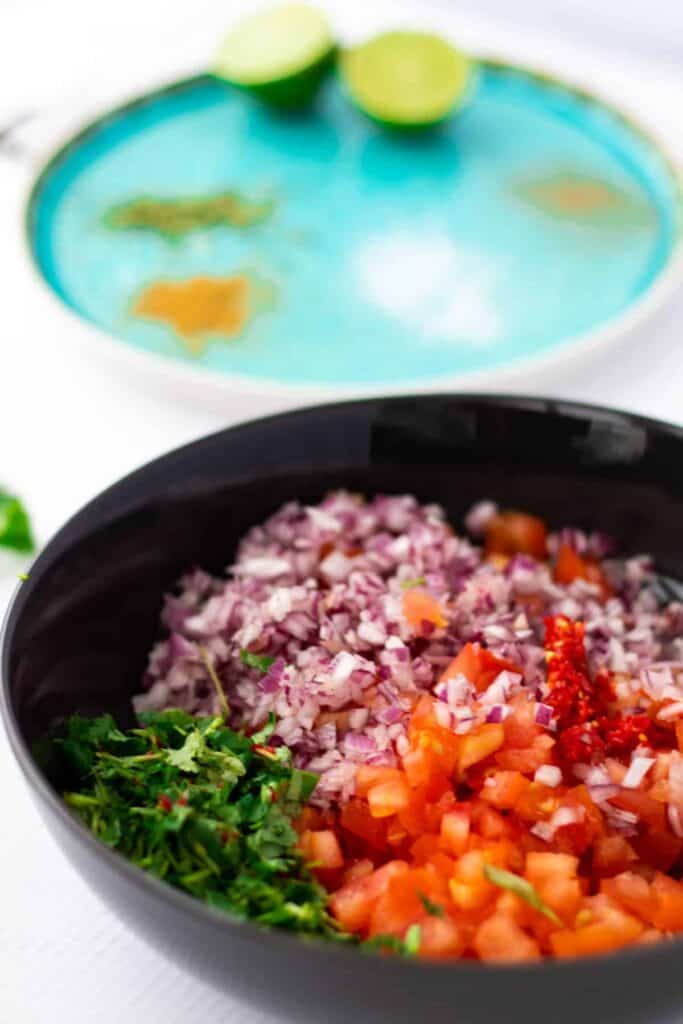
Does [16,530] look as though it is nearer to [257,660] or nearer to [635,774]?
[257,660]

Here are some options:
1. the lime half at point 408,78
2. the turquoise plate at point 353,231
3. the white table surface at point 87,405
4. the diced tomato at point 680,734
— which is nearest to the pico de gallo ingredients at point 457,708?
the diced tomato at point 680,734

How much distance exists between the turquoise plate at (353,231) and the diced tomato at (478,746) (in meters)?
0.88

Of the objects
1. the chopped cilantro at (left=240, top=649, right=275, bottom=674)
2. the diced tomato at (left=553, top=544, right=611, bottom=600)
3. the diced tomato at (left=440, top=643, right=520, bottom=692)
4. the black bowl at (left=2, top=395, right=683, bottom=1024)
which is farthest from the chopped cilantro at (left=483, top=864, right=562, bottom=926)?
the diced tomato at (left=553, top=544, right=611, bottom=600)

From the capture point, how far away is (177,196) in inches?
96.3

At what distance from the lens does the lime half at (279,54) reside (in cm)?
260

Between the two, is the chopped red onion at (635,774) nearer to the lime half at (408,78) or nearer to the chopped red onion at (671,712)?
the chopped red onion at (671,712)

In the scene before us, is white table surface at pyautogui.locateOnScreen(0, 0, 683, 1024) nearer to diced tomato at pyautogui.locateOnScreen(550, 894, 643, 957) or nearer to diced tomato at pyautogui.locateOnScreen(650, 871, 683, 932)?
diced tomato at pyautogui.locateOnScreen(550, 894, 643, 957)

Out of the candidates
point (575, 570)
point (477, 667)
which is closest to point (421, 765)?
point (477, 667)

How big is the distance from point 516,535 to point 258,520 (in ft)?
1.09

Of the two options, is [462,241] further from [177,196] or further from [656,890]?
[656,890]

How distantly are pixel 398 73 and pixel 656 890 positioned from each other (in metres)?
1.91

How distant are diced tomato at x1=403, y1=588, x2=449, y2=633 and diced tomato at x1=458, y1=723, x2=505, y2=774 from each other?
195 mm

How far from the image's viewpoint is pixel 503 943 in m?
1.05

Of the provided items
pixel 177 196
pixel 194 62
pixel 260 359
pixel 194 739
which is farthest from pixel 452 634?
pixel 194 62
